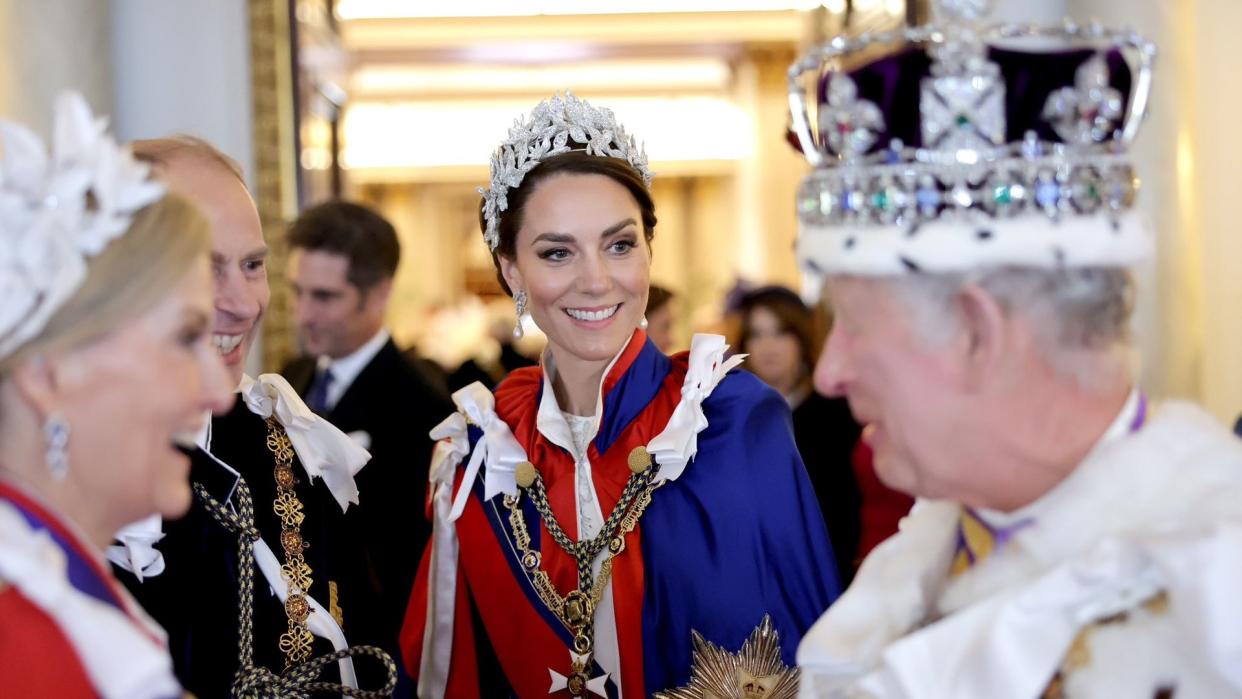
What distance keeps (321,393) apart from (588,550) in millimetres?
2502

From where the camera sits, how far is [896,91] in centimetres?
161

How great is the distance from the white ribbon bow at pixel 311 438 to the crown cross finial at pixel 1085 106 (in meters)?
1.60

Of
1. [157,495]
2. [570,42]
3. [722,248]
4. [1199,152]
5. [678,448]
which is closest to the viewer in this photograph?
[157,495]

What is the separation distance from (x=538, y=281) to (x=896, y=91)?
1318 millimetres

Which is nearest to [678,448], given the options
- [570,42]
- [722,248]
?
[570,42]

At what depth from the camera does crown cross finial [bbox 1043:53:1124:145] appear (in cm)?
156

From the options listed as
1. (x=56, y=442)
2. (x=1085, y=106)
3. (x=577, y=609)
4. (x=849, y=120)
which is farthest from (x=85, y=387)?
(x=577, y=609)

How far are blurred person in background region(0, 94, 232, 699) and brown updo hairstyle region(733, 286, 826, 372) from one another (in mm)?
3751

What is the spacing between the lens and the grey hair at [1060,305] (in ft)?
5.08

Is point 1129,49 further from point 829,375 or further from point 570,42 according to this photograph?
point 570,42

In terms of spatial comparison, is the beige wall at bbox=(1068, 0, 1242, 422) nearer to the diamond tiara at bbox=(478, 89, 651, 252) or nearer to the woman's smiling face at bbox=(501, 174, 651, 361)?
the diamond tiara at bbox=(478, 89, 651, 252)

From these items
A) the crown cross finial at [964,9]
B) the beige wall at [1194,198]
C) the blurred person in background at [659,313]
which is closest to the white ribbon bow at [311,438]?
the crown cross finial at [964,9]

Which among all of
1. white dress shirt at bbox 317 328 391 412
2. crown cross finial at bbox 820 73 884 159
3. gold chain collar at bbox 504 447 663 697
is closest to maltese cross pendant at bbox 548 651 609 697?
gold chain collar at bbox 504 447 663 697

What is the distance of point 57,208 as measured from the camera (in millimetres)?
1436
